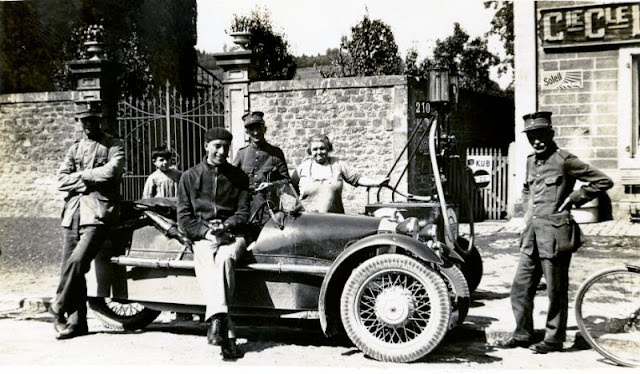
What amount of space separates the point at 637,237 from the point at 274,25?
1539cm

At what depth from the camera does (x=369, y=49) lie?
69.0 ft

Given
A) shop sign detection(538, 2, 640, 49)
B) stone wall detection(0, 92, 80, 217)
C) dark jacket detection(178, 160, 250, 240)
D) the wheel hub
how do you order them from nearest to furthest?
the wheel hub → dark jacket detection(178, 160, 250, 240) → shop sign detection(538, 2, 640, 49) → stone wall detection(0, 92, 80, 217)

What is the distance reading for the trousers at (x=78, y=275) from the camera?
5965mm

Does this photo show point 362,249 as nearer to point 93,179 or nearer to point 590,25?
point 93,179

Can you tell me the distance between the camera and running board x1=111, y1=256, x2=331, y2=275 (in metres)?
5.38

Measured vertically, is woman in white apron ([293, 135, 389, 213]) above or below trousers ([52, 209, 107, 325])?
above

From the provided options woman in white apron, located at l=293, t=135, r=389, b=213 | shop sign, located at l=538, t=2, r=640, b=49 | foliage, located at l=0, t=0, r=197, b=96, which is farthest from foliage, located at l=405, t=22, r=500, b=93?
woman in white apron, located at l=293, t=135, r=389, b=213

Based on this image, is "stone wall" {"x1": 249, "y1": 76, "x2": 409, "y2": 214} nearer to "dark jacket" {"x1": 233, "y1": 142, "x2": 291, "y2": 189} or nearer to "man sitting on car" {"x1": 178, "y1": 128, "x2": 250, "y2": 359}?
"dark jacket" {"x1": 233, "y1": 142, "x2": 291, "y2": 189}

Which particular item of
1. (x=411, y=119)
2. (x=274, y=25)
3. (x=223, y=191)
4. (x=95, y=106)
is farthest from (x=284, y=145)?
(x=274, y=25)

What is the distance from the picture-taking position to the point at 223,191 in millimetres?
5727

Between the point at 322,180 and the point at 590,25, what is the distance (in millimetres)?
7158

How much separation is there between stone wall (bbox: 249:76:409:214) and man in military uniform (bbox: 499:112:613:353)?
8.05m

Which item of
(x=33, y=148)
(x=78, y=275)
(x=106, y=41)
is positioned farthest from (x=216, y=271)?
(x=106, y=41)

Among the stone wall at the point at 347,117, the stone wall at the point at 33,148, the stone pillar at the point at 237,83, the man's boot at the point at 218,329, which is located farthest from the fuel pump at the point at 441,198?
→ the stone wall at the point at 33,148
